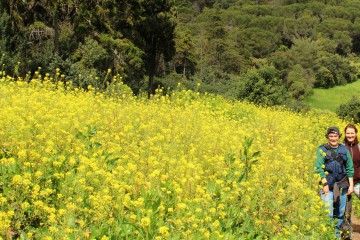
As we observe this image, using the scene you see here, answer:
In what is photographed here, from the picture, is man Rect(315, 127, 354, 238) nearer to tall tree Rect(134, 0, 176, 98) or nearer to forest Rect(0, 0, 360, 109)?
forest Rect(0, 0, 360, 109)

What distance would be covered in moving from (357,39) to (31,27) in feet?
271

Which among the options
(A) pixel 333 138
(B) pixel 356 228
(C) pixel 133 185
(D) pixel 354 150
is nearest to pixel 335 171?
(A) pixel 333 138

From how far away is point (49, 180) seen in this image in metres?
3.84

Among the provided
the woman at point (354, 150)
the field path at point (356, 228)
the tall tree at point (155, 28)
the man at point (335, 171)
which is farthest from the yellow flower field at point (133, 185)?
the tall tree at point (155, 28)

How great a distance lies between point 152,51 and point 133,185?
22537 millimetres

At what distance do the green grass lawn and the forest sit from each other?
125 centimetres

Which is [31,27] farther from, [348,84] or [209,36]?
[348,84]

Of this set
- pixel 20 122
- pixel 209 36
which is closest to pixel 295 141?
pixel 20 122

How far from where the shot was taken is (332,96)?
61.3 meters

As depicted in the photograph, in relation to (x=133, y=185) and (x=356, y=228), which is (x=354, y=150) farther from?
(x=133, y=185)

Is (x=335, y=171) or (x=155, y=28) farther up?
(x=155, y=28)

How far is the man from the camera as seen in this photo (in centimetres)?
547

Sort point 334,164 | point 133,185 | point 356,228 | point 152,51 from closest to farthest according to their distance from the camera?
point 133,185
point 334,164
point 356,228
point 152,51

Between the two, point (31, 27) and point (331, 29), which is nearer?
point (31, 27)
